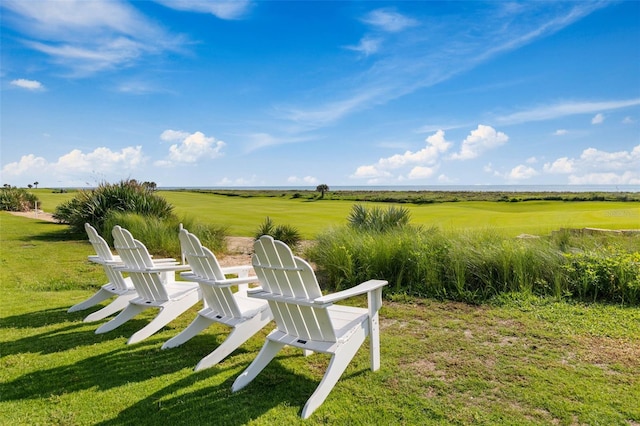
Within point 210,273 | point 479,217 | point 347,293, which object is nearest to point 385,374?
point 347,293

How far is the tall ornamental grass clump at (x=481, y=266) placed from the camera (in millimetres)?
5848

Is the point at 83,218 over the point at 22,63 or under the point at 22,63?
under

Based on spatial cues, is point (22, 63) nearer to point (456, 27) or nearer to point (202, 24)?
point (202, 24)

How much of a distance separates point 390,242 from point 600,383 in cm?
411

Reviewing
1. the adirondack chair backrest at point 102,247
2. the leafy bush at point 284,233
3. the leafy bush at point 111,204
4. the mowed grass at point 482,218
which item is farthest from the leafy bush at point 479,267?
the leafy bush at point 111,204

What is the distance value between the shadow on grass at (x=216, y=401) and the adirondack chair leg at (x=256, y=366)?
0.07 m

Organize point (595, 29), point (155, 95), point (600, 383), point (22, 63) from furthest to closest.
A: point (155, 95) < point (22, 63) < point (595, 29) < point (600, 383)

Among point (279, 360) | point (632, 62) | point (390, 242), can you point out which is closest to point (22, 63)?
point (390, 242)

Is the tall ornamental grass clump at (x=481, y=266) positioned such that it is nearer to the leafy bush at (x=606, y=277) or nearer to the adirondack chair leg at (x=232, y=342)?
the leafy bush at (x=606, y=277)

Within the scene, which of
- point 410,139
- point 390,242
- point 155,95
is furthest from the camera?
point 410,139

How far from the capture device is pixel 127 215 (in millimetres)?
12695

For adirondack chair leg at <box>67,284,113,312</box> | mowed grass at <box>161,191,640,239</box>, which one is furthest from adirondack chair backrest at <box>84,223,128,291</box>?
mowed grass at <box>161,191,640,239</box>

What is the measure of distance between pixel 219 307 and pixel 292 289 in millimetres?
1250

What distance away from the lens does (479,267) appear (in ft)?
21.2
